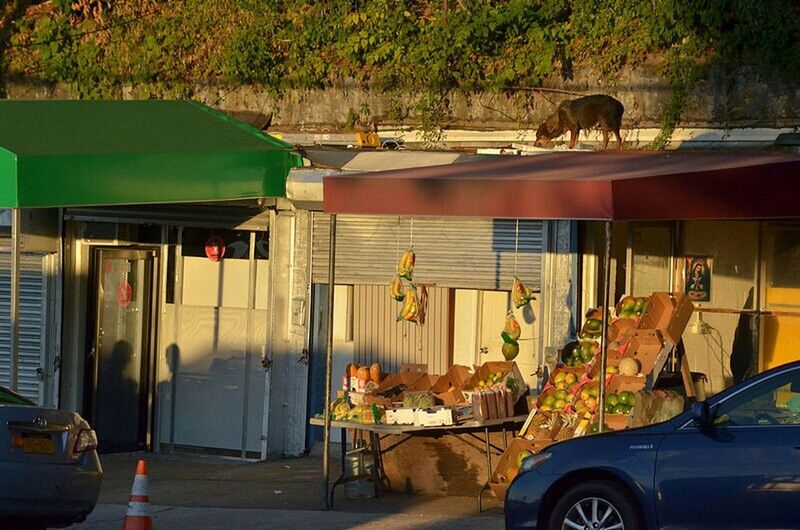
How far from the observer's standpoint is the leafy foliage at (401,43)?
45.9 ft

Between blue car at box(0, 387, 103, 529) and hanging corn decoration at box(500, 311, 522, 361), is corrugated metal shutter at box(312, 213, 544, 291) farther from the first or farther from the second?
blue car at box(0, 387, 103, 529)

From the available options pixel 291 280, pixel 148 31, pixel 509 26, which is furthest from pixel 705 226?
pixel 148 31

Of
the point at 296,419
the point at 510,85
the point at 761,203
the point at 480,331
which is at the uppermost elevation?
the point at 510,85

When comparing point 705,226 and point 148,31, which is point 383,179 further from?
point 148,31

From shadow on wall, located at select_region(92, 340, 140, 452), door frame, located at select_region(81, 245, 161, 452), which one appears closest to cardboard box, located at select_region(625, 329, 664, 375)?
door frame, located at select_region(81, 245, 161, 452)

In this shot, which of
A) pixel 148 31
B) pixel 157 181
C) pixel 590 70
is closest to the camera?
pixel 157 181

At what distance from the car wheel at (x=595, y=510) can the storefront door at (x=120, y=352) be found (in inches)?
311

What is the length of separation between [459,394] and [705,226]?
2.88 metres

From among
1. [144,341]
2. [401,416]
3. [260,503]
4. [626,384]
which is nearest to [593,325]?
[626,384]

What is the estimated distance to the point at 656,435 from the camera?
936cm

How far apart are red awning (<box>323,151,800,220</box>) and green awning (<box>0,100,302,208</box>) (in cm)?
214

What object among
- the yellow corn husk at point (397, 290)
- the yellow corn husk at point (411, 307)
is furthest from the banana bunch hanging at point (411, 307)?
the yellow corn husk at point (397, 290)

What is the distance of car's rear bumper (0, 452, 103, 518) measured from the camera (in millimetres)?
10102

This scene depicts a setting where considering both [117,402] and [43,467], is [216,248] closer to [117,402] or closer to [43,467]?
[117,402]
